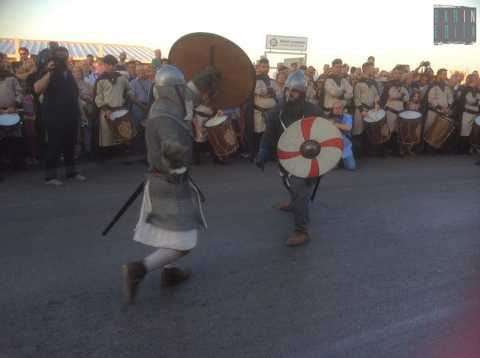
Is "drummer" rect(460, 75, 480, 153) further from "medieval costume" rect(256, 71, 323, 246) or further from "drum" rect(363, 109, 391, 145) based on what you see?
"medieval costume" rect(256, 71, 323, 246)

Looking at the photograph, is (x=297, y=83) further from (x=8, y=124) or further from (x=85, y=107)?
(x=85, y=107)

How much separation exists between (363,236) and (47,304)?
2.90 m

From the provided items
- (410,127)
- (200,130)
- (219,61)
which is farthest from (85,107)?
(410,127)

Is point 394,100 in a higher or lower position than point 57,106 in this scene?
higher

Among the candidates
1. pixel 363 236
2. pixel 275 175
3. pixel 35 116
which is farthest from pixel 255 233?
pixel 35 116

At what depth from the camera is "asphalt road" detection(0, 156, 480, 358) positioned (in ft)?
8.65

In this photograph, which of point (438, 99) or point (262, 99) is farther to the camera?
point (438, 99)

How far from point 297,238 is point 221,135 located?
3.43 m

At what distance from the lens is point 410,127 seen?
9.21 meters

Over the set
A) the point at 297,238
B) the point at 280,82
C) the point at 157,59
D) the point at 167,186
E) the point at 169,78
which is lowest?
the point at 297,238

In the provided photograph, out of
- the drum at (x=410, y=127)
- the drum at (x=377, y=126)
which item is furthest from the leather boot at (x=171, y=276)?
the drum at (x=410, y=127)

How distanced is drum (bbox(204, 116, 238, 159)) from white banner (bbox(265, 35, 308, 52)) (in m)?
5.55

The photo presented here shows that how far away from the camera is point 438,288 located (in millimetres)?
3375

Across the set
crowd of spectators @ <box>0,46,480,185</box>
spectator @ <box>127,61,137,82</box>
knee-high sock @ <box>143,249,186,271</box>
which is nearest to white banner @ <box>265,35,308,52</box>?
crowd of spectators @ <box>0,46,480,185</box>
